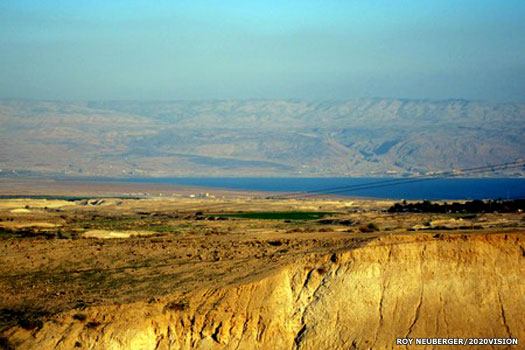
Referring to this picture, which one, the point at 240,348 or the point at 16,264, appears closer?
the point at 240,348

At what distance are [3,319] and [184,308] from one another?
259 inches

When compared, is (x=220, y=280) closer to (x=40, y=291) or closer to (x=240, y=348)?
(x=240, y=348)

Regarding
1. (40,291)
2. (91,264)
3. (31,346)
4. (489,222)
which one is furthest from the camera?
(489,222)

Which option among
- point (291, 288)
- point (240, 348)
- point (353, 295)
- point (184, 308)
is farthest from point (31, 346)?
point (353, 295)

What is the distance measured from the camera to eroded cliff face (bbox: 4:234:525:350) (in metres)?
24.7

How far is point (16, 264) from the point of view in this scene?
Result: 117ft

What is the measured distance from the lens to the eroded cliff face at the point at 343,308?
24.7m

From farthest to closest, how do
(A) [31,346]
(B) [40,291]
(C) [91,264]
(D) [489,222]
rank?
(D) [489,222] < (C) [91,264] < (B) [40,291] < (A) [31,346]

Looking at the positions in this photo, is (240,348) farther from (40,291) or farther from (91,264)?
(91,264)

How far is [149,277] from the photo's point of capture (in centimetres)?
3080

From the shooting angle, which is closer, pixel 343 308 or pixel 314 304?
pixel 343 308

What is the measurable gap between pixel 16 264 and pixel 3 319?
8.63 meters

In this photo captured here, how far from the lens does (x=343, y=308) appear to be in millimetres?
25562

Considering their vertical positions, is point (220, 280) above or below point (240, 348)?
above
